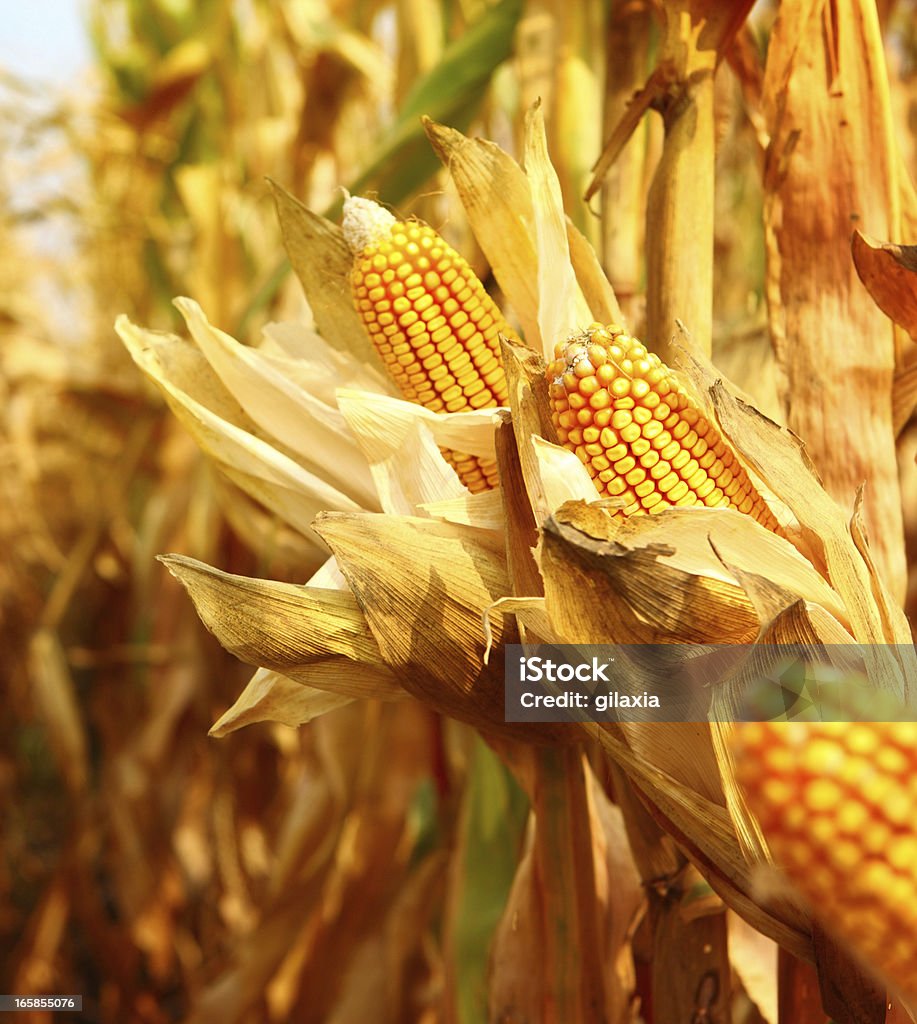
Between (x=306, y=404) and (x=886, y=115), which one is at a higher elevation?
(x=886, y=115)

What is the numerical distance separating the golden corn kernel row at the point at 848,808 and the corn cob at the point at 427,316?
0.80 feet

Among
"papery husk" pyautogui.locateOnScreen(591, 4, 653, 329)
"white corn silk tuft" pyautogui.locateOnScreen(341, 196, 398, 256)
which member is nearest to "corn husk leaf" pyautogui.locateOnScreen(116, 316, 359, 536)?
"white corn silk tuft" pyautogui.locateOnScreen(341, 196, 398, 256)

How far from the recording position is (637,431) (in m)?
0.35

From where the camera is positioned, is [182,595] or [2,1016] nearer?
[2,1016]

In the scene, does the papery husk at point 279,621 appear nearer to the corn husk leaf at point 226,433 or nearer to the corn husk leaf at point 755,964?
the corn husk leaf at point 226,433

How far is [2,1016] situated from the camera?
42.0 inches

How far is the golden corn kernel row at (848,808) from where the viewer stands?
8.0 inches

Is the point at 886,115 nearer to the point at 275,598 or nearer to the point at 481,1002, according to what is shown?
the point at 275,598

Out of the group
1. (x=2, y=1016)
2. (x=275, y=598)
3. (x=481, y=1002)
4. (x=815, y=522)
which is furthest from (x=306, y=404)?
(x=2, y=1016)

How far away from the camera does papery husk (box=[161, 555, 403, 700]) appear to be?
36cm

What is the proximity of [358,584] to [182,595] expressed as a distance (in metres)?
1.12

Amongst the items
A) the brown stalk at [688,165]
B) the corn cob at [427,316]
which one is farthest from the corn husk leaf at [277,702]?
the brown stalk at [688,165]

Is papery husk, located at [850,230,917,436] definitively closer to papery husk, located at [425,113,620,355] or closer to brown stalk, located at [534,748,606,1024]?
papery husk, located at [425,113,620,355]

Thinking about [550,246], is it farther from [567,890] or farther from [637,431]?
[567,890]
